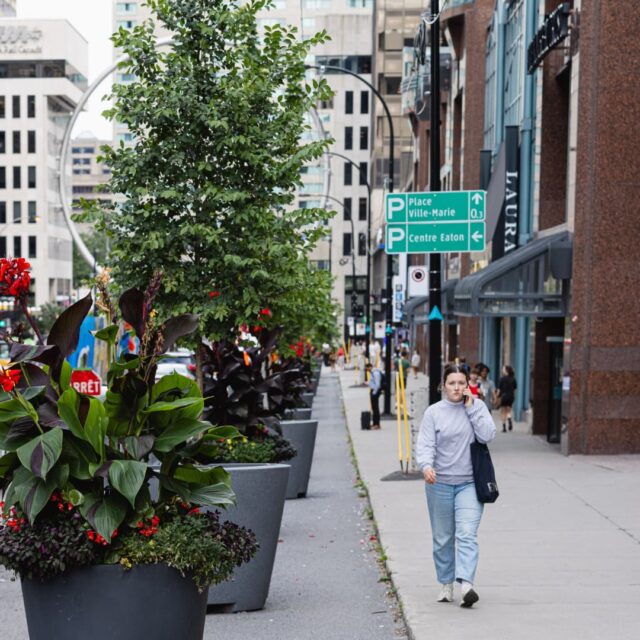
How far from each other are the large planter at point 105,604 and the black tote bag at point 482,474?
3185 mm

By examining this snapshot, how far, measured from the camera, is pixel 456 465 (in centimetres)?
938

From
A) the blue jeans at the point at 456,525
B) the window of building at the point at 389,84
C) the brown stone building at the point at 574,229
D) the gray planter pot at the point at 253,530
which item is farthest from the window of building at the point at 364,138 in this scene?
the blue jeans at the point at 456,525

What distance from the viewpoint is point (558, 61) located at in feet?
88.1

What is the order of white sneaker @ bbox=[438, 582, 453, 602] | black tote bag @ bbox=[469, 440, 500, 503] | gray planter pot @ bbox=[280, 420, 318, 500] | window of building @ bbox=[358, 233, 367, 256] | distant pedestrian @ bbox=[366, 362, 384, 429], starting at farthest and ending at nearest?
window of building @ bbox=[358, 233, 367, 256]
distant pedestrian @ bbox=[366, 362, 384, 429]
gray planter pot @ bbox=[280, 420, 318, 500]
white sneaker @ bbox=[438, 582, 453, 602]
black tote bag @ bbox=[469, 440, 500, 503]

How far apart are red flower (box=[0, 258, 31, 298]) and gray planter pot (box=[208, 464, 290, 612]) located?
10.7 feet

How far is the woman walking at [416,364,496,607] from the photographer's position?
9328 millimetres

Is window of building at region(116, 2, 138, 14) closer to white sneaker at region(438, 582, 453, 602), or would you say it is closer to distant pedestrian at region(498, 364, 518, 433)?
distant pedestrian at region(498, 364, 518, 433)

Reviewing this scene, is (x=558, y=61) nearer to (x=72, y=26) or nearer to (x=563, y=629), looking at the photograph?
(x=563, y=629)

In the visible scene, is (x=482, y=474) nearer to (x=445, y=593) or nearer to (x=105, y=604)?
(x=445, y=593)

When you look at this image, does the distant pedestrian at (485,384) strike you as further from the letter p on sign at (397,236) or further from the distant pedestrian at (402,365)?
the letter p on sign at (397,236)

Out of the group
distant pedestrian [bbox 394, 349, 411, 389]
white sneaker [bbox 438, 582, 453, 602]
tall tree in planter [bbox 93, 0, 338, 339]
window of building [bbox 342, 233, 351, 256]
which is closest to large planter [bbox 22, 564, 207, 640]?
white sneaker [bbox 438, 582, 453, 602]

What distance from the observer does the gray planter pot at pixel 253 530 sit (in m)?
9.79

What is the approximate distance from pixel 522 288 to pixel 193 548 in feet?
61.4

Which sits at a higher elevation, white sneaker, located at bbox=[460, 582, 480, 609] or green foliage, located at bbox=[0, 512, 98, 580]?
green foliage, located at bbox=[0, 512, 98, 580]
